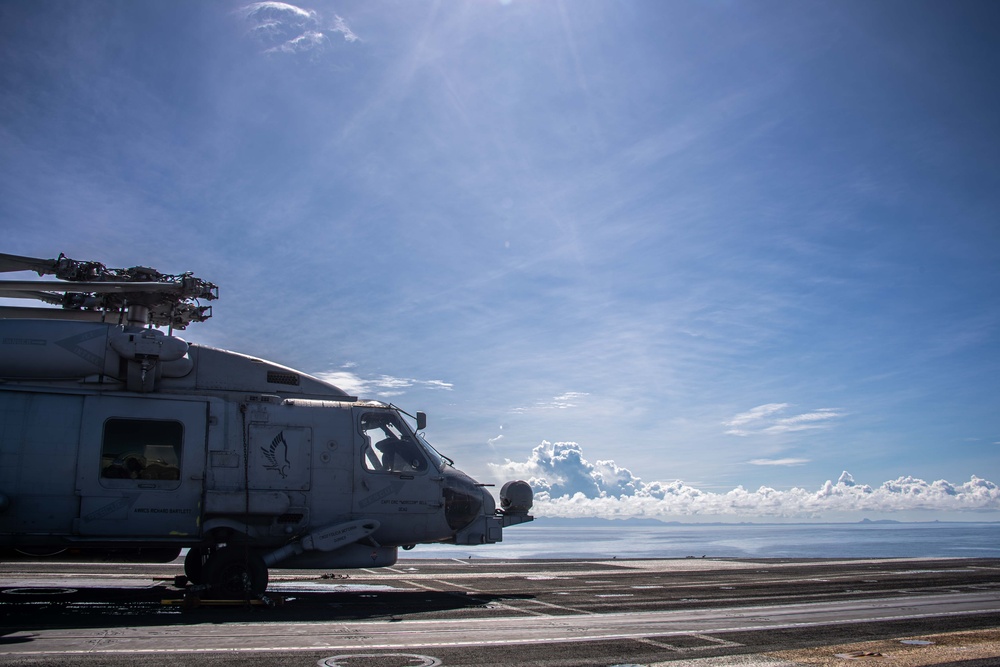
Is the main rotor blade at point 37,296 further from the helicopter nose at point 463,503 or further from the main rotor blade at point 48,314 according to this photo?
the helicopter nose at point 463,503

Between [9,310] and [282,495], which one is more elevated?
[9,310]

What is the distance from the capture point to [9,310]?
13.6 m

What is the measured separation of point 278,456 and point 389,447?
243 cm

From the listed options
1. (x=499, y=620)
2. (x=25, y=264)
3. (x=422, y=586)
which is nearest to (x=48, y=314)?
(x=25, y=264)

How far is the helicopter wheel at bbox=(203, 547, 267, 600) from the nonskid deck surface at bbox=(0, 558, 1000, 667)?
0.70m

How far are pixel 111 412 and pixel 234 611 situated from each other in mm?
4582

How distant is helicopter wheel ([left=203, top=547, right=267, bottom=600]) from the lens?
11812 mm

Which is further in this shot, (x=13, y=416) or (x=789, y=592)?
(x=789, y=592)

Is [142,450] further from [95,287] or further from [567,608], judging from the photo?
[567,608]

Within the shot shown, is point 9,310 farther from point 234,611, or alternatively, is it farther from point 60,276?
point 234,611

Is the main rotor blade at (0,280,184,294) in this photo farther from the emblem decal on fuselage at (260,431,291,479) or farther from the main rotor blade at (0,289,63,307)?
the emblem decal on fuselage at (260,431,291,479)

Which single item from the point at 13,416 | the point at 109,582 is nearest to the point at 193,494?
the point at 13,416

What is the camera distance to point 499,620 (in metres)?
10.3

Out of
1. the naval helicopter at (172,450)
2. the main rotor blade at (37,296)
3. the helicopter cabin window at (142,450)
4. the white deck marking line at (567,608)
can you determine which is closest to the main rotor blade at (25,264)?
the naval helicopter at (172,450)
